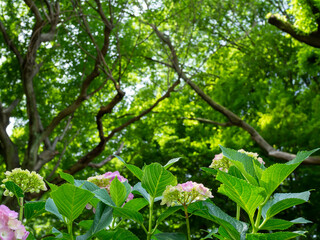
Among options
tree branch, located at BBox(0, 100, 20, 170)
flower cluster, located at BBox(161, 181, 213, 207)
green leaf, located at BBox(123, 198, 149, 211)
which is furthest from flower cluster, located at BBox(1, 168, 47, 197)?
tree branch, located at BBox(0, 100, 20, 170)

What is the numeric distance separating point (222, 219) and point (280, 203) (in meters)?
0.14

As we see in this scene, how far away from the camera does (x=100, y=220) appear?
0.90 meters

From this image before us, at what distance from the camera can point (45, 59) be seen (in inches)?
352

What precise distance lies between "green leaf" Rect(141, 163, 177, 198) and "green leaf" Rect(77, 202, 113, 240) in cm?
11

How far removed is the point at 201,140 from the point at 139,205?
741 centimetres

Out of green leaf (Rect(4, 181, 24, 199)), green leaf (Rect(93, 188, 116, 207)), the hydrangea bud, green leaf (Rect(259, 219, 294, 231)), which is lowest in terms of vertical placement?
green leaf (Rect(259, 219, 294, 231))

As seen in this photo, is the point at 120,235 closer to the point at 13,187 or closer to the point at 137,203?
the point at 137,203

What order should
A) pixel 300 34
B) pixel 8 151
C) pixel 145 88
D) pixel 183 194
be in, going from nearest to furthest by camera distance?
1. pixel 183 194
2. pixel 300 34
3. pixel 8 151
4. pixel 145 88

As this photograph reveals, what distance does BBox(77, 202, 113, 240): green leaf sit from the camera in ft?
2.87

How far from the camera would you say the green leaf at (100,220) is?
2.87 feet

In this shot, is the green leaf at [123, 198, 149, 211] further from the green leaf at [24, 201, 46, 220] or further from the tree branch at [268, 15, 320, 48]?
the tree branch at [268, 15, 320, 48]

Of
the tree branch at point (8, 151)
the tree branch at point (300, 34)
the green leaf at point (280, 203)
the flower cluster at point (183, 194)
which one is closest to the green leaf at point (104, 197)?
the flower cluster at point (183, 194)

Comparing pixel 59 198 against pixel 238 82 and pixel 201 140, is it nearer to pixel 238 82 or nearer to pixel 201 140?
pixel 201 140

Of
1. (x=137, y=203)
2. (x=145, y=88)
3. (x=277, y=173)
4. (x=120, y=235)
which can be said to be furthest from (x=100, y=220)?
(x=145, y=88)
